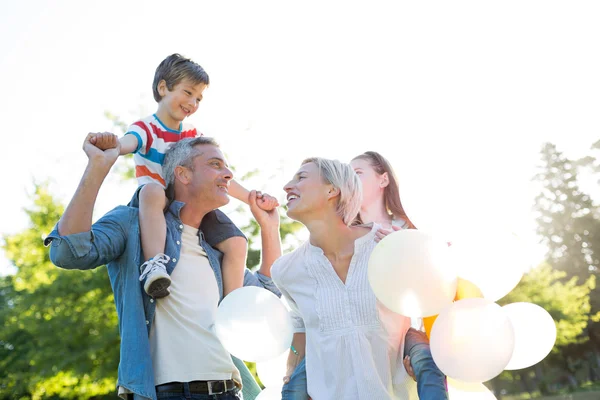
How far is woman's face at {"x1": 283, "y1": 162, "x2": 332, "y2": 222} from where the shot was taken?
317 centimetres

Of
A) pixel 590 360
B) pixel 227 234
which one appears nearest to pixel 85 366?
pixel 227 234

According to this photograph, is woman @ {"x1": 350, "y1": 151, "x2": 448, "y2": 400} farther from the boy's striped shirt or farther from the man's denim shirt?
the boy's striped shirt

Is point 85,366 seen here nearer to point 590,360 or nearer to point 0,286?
point 0,286

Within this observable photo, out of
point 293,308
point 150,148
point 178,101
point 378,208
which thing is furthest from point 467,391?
point 178,101

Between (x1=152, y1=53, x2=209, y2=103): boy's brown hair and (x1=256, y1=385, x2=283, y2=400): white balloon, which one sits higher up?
(x1=152, y1=53, x2=209, y2=103): boy's brown hair

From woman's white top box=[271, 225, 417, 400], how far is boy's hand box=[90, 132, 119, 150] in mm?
1102

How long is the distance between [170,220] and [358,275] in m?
1.08

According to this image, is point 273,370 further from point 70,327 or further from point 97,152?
point 70,327

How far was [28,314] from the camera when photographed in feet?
49.5

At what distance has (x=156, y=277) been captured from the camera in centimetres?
293

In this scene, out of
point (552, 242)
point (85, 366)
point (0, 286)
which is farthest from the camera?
point (552, 242)

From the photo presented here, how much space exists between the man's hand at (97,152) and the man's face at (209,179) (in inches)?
20.0

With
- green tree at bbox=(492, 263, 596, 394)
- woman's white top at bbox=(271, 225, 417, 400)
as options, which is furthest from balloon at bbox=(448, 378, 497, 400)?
green tree at bbox=(492, 263, 596, 394)

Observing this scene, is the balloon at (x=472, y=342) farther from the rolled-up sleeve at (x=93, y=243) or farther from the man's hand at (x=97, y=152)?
the man's hand at (x=97, y=152)
